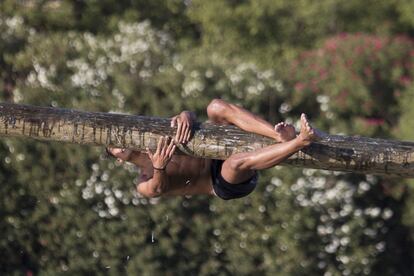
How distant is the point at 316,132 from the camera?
22.9ft

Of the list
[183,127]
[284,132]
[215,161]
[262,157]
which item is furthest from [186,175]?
[284,132]

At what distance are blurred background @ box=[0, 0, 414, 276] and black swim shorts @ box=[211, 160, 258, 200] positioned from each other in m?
5.22

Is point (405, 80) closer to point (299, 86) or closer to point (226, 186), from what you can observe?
point (299, 86)

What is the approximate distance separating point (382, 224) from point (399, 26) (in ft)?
21.3

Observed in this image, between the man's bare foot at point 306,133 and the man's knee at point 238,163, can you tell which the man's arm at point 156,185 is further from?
the man's bare foot at point 306,133

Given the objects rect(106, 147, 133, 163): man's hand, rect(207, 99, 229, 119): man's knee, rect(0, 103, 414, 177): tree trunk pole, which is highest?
rect(207, 99, 229, 119): man's knee

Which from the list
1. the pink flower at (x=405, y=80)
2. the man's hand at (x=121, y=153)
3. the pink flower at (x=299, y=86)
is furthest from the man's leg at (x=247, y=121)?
the pink flower at (x=405, y=80)

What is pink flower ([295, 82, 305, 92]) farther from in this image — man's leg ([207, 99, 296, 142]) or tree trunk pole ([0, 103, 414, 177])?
tree trunk pole ([0, 103, 414, 177])

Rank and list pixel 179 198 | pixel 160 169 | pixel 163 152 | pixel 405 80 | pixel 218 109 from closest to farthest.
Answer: pixel 163 152 < pixel 160 169 < pixel 218 109 < pixel 179 198 < pixel 405 80

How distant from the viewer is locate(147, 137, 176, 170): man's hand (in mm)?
7207

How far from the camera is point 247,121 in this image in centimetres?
728

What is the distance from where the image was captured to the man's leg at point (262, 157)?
22.6ft

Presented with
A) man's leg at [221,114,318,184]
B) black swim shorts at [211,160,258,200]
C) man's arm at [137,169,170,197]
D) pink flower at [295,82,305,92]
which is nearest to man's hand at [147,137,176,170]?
man's arm at [137,169,170,197]

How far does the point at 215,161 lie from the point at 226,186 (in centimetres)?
29
